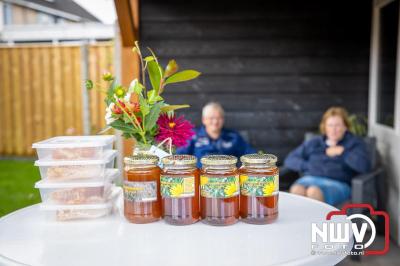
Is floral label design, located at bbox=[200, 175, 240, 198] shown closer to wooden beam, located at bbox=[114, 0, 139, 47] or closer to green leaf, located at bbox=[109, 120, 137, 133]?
green leaf, located at bbox=[109, 120, 137, 133]

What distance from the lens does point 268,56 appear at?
4215 millimetres

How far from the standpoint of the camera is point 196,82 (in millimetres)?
4262

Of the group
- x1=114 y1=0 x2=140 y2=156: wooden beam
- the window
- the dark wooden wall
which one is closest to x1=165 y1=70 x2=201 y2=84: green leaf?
x1=114 y1=0 x2=140 y2=156: wooden beam

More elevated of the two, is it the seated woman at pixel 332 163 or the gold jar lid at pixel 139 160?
the gold jar lid at pixel 139 160

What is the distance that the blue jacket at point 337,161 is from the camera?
134 inches

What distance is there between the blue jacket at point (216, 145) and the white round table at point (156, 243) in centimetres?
204

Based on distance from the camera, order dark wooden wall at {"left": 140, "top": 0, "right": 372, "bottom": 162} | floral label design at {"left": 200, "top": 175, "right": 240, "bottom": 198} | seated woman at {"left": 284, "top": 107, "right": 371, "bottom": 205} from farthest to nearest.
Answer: dark wooden wall at {"left": 140, "top": 0, "right": 372, "bottom": 162} → seated woman at {"left": 284, "top": 107, "right": 371, "bottom": 205} → floral label design at {"left": 200, "top": 175, "right": 240, "bottom": 198}

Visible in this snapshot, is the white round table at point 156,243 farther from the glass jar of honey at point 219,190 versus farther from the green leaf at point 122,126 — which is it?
the green leaf at point 122,126

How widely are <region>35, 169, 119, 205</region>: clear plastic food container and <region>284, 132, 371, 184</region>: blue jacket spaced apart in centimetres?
219

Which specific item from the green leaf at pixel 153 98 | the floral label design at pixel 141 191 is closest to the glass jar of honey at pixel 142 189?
the floral label design at pixel 141 191

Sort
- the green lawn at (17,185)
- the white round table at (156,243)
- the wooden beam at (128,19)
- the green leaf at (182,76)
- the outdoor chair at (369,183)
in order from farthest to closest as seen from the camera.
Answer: the green lawn at (17,185), the wooden beam at (128,19), the outdoor chair at (369,183), the green leaf at (182,76), the white round table at (156,243)

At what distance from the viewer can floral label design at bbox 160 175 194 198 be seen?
1.47 meters

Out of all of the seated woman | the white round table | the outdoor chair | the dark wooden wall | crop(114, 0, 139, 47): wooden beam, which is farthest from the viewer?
the dark wooden wall

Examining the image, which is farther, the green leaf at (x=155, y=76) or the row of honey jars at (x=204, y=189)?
the green leaf at (x=155, y=76)
